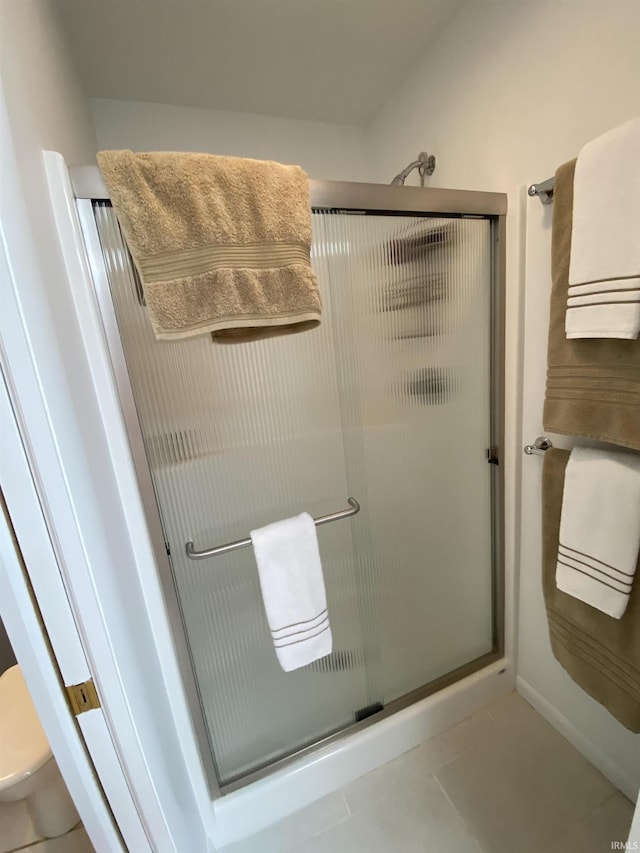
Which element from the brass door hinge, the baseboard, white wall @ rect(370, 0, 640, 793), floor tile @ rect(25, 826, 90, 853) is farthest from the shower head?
floor tile @ rect(25, 826, 90, 853)

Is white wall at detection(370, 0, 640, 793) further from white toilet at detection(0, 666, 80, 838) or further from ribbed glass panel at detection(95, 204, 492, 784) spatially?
white toilet at detection(0, 666, 80, 838)

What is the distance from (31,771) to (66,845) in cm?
37

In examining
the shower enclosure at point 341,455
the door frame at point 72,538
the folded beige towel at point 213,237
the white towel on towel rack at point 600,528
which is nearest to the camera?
the door frame at point 72,538

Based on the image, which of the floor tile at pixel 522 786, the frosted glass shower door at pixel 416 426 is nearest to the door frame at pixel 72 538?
the frosted glass shower door at pixel 416 426

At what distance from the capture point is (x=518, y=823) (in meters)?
1.14

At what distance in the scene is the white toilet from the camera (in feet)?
3.61

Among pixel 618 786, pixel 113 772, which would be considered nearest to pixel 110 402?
pixel 113 772

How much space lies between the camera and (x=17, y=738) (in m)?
1.19

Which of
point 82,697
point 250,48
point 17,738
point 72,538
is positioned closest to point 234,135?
point 250,48

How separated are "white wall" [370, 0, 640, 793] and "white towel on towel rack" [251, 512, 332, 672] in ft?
2.75

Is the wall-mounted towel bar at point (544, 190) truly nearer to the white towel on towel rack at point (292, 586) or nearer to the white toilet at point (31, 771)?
the white towel on towel rack at point (292, 586)

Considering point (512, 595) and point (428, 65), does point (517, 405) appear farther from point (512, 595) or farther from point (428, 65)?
point (428, 65)

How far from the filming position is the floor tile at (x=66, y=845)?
121 centimetres

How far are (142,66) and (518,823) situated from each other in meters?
2.84
